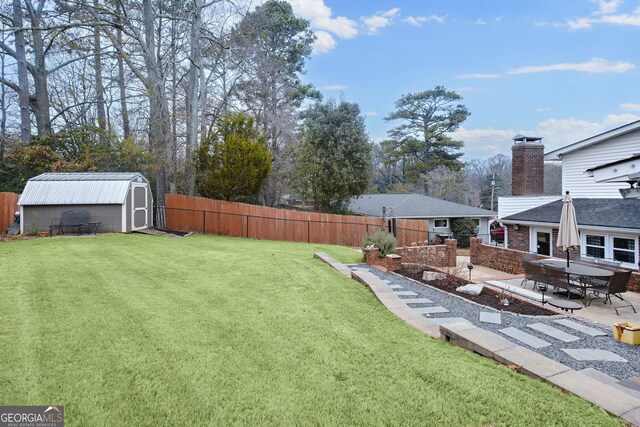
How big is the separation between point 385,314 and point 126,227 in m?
12.2

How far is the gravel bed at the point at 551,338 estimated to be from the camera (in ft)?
12.5

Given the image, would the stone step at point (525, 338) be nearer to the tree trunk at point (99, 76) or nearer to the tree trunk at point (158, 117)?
the tree trunk at point (158, 117)

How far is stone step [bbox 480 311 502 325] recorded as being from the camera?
5188 mm

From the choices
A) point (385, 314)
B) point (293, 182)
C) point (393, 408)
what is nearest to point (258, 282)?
point (385, 314)

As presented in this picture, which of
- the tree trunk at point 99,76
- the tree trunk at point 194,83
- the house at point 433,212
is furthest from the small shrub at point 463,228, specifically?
the tree trunk at point 99,76

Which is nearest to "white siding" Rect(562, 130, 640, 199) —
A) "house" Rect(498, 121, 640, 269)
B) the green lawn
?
"house" Rect(498, 121, 640, 269)

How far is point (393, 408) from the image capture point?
2633 millimetres

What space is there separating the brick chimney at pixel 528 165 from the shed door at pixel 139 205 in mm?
15687

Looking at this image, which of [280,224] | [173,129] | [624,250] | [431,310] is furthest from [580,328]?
[173,129]

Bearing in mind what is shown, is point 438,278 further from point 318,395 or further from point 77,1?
point 77,1

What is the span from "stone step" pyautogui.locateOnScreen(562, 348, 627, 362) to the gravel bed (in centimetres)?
7

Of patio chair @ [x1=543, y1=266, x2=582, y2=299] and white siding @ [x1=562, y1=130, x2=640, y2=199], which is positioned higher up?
white siding @ [x1=562, y1=130, x2=640, y2=199]

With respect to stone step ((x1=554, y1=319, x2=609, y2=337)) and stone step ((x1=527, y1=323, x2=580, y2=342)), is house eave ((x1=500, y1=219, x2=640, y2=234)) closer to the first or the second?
stone step ((x1=554, y1=319, x2=609, y2=337))

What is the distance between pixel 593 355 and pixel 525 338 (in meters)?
0.68
